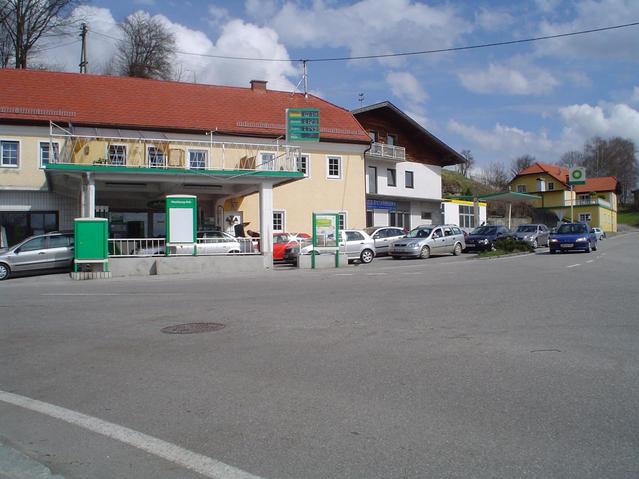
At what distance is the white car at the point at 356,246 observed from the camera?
83.5 feet

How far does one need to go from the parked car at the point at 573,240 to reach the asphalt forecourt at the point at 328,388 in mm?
18277

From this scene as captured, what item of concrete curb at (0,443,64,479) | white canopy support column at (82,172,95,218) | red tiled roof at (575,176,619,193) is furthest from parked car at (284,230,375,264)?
red tiled roof at (575,176,619,193)

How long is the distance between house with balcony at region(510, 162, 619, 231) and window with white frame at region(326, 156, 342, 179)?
44.5 metres

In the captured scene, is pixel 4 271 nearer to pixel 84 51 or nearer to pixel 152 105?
pixel 152 105

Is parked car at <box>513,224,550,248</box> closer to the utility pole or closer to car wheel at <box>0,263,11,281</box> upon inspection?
car wheel at <box>0,263,11,281</box>

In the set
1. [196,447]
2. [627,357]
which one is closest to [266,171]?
[627,357]

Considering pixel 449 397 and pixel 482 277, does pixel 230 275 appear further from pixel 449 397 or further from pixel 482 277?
pixel 449 397

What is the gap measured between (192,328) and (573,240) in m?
24.9

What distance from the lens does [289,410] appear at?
5344 millimetres

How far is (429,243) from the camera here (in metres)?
28.9

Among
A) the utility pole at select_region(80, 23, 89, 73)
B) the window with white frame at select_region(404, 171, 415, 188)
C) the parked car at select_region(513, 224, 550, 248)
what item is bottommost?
the parked car at select_region(513, 224, 550, 248)

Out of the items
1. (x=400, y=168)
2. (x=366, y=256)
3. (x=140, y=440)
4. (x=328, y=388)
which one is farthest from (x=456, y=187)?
(x=140, y=440)

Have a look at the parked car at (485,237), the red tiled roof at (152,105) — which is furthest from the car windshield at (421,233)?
the red tiled roof at (152,105)

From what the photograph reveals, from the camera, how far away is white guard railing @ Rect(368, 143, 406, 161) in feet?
133
